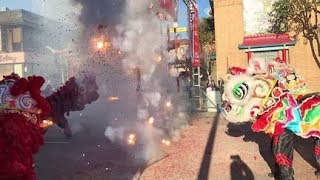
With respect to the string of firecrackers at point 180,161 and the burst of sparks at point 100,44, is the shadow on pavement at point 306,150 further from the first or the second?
the burst of sparks at point 100,44

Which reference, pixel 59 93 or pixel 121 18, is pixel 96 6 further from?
pixel 59 93

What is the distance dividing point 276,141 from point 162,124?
5.64 meters

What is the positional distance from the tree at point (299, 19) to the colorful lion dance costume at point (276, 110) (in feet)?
39.7

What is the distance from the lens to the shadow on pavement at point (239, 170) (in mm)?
7407

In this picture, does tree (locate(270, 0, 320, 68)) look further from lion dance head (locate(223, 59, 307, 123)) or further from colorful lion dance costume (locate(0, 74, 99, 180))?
colorful lion dance costume (locate(0, 74, 99, 180))

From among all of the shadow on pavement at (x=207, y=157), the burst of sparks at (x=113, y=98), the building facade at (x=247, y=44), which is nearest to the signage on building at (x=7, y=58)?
the building facade at (x=247, y=44)

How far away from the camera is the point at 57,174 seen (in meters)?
8.01

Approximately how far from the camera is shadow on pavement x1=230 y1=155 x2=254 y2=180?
7.41 metres

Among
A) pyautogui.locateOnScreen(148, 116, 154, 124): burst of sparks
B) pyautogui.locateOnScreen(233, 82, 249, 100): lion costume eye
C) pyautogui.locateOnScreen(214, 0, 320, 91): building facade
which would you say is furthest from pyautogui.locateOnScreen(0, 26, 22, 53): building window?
pyautogui.locateOnScreen(233, 82, 249, 100): lion costume eye

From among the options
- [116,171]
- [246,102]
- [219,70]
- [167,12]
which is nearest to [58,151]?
[116,171]

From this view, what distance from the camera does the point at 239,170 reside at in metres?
7.88

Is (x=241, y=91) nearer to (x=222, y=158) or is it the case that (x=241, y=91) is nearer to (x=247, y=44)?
(x=222, y=158)

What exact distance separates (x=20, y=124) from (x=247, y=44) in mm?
17277

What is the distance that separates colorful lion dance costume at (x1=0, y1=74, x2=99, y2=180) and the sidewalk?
3.20 metres
